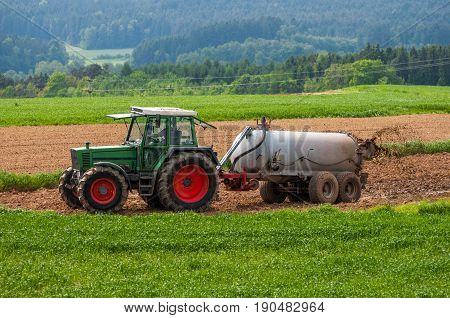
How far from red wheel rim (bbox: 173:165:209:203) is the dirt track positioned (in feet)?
24.2

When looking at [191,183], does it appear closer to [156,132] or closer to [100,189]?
[156,132]

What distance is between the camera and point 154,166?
2200 cm

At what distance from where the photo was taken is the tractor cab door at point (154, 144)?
21984 millimetres

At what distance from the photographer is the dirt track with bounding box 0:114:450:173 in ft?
107

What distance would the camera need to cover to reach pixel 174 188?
72.2ft

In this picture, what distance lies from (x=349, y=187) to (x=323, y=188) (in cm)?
94

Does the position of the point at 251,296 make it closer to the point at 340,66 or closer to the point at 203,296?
the point at 203,296

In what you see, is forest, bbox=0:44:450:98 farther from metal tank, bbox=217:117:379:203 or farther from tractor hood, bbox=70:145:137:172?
tractor hood, bbox=70:145:137:172

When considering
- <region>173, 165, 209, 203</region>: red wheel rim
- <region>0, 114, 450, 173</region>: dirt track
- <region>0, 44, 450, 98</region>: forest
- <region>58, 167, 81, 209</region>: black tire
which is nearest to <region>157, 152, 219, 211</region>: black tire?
<region>173, 165, 209, 203</region>: red wheel rim

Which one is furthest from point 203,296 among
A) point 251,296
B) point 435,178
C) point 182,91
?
point 182,91

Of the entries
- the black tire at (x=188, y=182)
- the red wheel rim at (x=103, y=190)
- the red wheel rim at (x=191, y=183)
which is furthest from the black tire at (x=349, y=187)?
the red wheel rim at (x=103, y=190)

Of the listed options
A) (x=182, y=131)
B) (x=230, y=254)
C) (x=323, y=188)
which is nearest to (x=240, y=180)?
(x=182, y=131)

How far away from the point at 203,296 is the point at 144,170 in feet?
28.2

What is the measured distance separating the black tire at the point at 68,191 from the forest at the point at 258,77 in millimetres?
81302
